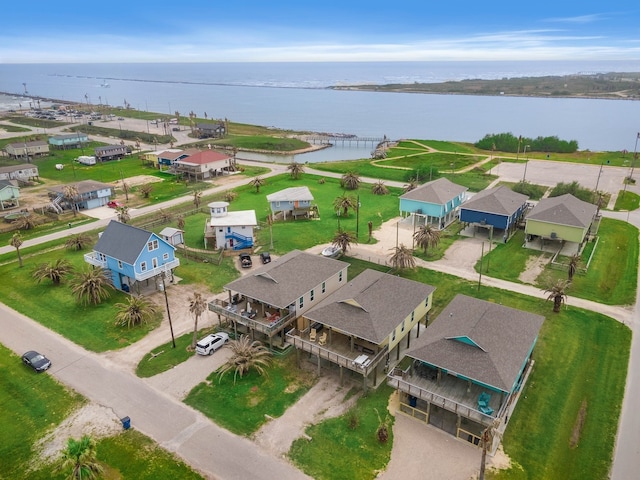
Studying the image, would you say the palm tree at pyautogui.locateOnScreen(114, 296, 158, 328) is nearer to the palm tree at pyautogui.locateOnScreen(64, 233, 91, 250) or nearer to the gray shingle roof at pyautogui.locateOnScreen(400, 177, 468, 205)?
the palm tree at pyautogui.locateOnScreen(64, 233, 91, 250)

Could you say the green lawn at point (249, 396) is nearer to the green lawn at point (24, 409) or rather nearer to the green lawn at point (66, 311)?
the green lawn at point (24, 409)

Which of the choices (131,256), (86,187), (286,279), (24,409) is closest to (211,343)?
(286,279)

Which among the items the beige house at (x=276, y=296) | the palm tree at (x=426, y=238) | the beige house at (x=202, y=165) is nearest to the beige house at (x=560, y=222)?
the palm tree at (x=426, y=238)

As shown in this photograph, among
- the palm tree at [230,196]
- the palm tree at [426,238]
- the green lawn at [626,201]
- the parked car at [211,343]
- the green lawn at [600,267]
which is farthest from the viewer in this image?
the palm tree at [230,196]

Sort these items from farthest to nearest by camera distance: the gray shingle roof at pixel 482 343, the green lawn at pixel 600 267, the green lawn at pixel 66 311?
1. the green lawn at pixel 600 267
2. the green lawn at pixel 66 311
3. the gray shingle roof at pixel 482 343

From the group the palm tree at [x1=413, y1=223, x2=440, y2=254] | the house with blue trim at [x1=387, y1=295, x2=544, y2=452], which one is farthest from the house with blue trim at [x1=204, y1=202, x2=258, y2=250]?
the house with blue trim at [x1=387, y1=295, x2=544, y2=452]

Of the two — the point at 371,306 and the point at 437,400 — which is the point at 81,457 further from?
the point at 371,306

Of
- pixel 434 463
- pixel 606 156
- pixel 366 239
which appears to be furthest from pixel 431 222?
pixel 606 156

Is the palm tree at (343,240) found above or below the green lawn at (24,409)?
above
